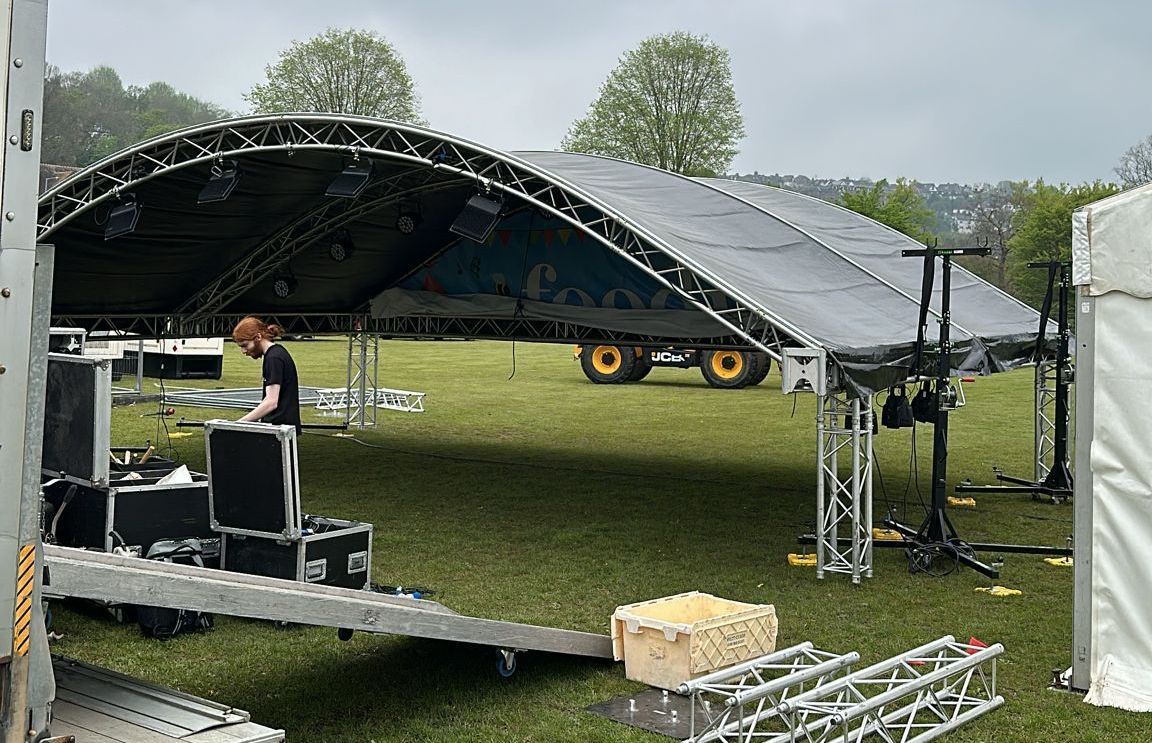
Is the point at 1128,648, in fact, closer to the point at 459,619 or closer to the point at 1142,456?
the point at 1142,456

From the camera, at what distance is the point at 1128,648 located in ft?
20.3

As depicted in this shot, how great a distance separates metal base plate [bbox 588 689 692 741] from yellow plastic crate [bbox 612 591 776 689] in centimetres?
Answer: 11

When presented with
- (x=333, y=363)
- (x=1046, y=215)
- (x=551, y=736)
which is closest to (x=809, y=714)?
(x=551, y=736)

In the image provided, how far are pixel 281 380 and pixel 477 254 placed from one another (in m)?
6.75

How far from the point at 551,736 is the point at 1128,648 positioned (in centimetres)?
305

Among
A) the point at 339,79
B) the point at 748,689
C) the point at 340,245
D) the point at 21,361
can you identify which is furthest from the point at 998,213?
the point at 21,361

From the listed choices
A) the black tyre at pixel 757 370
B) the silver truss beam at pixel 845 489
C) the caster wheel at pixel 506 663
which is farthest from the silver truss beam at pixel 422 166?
the black tyre at pixel 757 370

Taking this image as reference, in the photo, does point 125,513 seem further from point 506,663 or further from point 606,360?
point 606,360

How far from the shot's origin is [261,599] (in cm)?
468

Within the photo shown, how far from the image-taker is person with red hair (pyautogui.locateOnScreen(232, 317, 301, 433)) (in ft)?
27.0

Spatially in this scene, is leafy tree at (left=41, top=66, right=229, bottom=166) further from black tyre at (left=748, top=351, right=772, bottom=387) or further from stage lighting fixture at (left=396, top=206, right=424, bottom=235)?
stage lighting fixture at (left=396, top=206, right=424, bottom=235)

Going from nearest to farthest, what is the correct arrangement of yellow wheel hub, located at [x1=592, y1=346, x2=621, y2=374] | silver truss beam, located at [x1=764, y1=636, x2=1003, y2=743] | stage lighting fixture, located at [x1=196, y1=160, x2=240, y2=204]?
silver truss beam, located at [x1=764, y1=636, x2=1003, y2=743] < stage lighting fixture, located at [x1=196, y1=160, x2=240, y2=204] < yellow wheel hub, located at [x1=592, y1=346, x2=621, y2=374]

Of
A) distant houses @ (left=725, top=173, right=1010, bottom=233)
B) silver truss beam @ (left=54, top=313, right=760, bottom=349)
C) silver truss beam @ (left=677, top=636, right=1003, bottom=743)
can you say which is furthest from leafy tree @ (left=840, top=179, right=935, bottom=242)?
silver truss beam @ (left=677, top=636, right=1003, bottom=743)

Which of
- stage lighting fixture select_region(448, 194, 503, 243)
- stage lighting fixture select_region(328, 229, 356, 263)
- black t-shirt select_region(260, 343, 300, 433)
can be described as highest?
stage lighting fixture select_region(328, 229, 356, 263)
